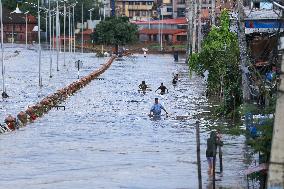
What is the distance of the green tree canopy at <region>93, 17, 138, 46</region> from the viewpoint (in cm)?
14175

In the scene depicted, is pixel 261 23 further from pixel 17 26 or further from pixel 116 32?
pixel 17 26

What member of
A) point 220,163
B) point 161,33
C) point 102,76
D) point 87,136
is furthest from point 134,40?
point 220,163

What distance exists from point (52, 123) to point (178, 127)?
540cm

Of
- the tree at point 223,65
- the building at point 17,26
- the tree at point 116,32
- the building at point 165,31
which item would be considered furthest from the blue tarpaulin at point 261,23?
the building at point 17,26

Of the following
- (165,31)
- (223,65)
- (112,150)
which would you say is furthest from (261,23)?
(165,31)

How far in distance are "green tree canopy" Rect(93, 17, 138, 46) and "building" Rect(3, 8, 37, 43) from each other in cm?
3036

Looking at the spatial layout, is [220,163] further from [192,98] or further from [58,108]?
[192,98]

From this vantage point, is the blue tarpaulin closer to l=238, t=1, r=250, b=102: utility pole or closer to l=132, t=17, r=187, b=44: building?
l=238, t=1, r=250, b=102: utility pole

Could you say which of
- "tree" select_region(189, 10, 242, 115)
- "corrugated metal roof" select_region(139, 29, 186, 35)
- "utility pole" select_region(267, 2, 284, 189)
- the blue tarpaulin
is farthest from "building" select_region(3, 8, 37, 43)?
"utility pole" select_region(267, 2, 284, 189)

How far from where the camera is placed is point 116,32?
142 meters

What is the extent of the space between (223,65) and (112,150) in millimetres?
15370

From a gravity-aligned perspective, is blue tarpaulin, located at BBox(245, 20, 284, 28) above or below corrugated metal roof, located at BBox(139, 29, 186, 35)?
above

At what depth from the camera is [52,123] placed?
40438 millimetres

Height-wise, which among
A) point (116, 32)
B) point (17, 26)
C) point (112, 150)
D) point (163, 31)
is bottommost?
point (163, 31)
